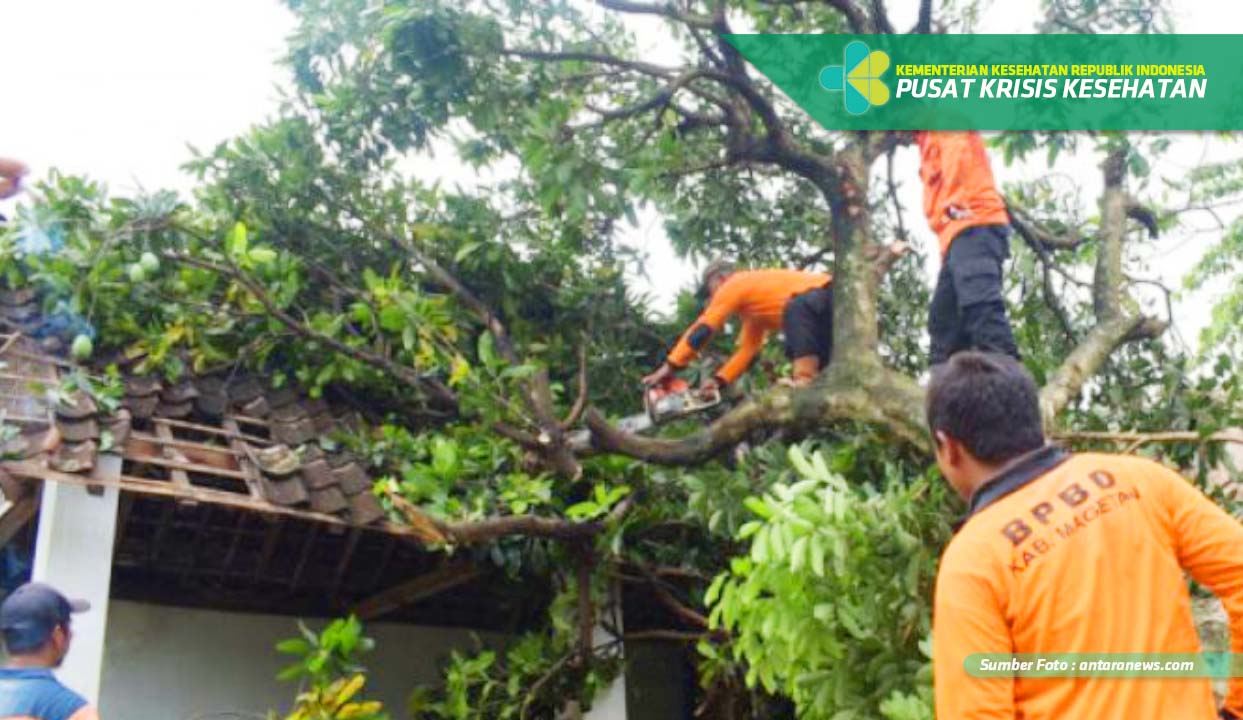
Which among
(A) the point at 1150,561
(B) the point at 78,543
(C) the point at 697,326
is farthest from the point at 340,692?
(A) the point at 1150,561

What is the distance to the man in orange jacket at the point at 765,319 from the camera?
571 cm

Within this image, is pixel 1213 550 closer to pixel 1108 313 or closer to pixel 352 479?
pixel 1108 313

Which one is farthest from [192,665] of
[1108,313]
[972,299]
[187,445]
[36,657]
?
[1108,313]

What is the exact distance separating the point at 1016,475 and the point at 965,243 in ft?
8.32

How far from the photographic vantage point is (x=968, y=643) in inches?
76.7

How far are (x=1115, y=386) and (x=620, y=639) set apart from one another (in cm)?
271

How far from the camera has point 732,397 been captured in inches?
252

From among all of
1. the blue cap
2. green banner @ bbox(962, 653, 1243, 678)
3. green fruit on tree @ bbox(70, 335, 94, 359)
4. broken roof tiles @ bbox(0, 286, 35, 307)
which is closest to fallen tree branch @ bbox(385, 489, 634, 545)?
the blue cap

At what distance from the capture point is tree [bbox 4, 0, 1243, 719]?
493 cm

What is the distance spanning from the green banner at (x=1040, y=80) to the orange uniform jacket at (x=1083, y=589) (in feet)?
10.5

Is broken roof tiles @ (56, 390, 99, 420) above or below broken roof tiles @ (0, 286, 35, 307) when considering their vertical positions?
below

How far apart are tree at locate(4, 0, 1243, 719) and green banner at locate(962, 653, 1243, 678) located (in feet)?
5.66

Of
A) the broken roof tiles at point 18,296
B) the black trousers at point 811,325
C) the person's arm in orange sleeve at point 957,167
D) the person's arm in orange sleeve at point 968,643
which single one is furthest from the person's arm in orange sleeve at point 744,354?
the person's arm in orange sleeve at point 968,643

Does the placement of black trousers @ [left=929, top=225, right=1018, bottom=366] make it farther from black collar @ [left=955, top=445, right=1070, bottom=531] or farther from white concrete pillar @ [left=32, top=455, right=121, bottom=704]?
white concrete pillar @ [left=32, top=455, right=121, bottom=704]
